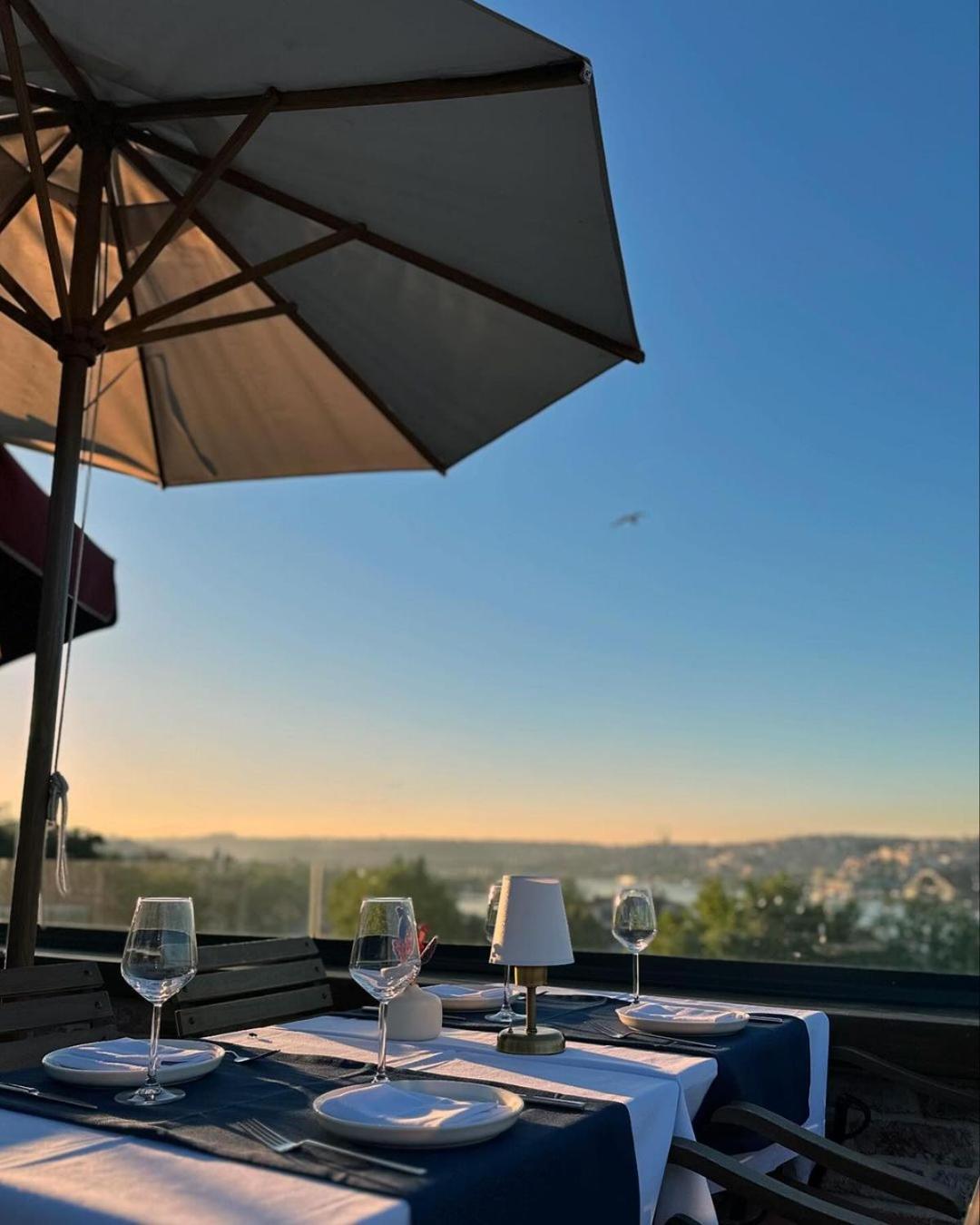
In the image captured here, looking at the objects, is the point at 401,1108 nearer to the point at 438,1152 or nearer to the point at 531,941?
the point at 438,1152

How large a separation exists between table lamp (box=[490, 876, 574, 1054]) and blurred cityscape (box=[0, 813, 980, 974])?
4.79 ft

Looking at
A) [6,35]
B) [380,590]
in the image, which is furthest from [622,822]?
[6,35]

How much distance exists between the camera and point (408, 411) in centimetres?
318

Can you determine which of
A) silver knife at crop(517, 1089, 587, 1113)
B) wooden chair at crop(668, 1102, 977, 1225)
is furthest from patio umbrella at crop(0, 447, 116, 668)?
wooden chair at crop(668, 1102, 977, 1225)

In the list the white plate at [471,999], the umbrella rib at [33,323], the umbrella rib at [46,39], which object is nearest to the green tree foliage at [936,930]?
the white plate at [471,999]

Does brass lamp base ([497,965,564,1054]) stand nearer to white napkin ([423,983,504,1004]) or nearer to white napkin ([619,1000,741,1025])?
white napkin ([619,1000,741,1025])

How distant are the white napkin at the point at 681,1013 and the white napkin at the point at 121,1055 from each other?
80 cm

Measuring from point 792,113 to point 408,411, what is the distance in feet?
15.6

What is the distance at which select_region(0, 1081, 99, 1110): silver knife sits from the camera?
1.28 meters

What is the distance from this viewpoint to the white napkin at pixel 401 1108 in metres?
1.17

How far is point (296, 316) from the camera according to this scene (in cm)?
295

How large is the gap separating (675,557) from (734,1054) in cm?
789

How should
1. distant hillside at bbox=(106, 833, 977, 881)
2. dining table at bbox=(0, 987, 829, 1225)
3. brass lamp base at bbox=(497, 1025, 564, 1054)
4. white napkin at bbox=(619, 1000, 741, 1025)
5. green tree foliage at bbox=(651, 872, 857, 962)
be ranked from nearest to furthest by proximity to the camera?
dining table at bbox=(0, 987, 829, 1225), brass lamp base at bbox=(497, 1025, 564, 1054), white napkin at bbox=(619, 1000, 741, 1025), green tree foliage at bbox=(651, 872, 857, 962), distant hillside at bbox=(106, 833, 977, 881)

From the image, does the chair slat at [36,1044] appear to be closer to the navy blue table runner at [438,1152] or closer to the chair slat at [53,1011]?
the chair slat at [53,1011]
